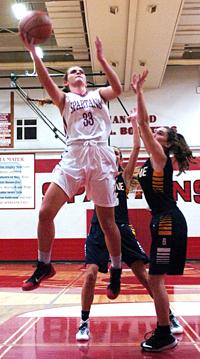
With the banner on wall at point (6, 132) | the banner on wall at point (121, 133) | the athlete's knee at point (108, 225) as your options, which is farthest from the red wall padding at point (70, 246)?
the athlete's knee at point (108, 225)

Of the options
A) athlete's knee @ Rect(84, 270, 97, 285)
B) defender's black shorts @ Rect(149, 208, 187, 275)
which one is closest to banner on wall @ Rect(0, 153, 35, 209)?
athlete's knee @ Rect(84, 270, 97, 285)

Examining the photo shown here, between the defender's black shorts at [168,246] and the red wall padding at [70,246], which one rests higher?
the defender's black shorts at [168,246]

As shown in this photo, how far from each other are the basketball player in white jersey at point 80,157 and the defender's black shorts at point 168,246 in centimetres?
40

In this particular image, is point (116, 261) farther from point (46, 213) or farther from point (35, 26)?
point (35, 26)

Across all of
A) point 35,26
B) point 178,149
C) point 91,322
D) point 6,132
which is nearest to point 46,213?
point 178,149

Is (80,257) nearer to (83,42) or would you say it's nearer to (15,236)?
(15,236)

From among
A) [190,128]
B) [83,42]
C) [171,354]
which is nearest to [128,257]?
[171,354]

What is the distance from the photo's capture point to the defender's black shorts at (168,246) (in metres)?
4.00

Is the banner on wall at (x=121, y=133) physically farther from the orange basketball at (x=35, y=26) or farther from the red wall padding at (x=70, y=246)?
the orange basketball at (x=35, y=26)

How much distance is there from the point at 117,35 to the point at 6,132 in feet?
16.6

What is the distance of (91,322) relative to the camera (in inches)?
194

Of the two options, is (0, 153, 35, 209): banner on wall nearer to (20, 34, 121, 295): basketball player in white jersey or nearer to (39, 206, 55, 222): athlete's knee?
(20, 34, 121, 295): basketball player in white jersey

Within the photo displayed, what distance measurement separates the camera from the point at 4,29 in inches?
478

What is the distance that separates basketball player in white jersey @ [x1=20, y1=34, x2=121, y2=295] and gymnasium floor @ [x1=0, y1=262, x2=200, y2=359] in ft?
2.25
